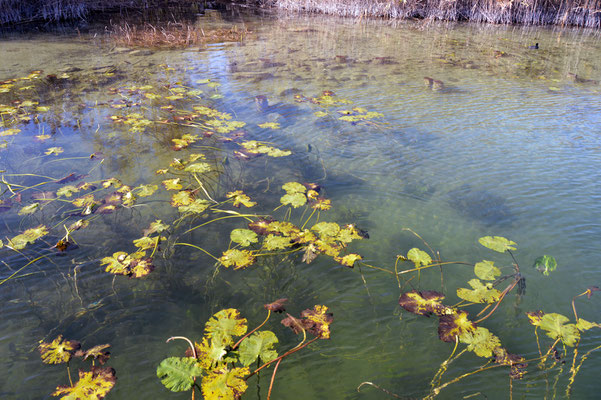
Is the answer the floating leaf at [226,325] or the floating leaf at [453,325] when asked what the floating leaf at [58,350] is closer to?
the floating leaf at [226,325]

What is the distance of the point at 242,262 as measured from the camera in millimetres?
2119

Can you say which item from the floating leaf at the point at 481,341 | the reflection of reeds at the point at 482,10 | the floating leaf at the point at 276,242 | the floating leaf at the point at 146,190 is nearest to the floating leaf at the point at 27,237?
the floating leaf at the point at 146,190

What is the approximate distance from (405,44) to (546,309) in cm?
820

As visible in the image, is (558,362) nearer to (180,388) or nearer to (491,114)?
(180,388)

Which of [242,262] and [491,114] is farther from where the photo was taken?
[491,114]

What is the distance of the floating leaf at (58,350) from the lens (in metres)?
1.60

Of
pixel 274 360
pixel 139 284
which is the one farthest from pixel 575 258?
→ pixel 139 284

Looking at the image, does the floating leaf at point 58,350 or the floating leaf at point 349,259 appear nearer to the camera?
the floating leaf at point 58,350

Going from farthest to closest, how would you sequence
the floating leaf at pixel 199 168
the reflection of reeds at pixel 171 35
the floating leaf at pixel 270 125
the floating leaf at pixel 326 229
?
the reflection of reeds at pixel 171 35 < the floating leaf at pixel 270 125 < the floating leaf at pixel 199 168 < the floating leaf at pixel 326 229

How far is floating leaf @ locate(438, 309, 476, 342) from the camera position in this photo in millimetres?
1722

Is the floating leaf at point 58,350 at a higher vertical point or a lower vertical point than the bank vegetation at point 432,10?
lower

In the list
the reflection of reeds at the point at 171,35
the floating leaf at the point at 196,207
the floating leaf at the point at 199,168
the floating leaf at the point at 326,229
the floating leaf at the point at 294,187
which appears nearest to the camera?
the floating leaf at the point at 326,229

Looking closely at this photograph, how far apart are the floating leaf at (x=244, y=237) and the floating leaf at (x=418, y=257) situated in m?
0.99

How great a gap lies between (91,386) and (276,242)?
1197 mm
